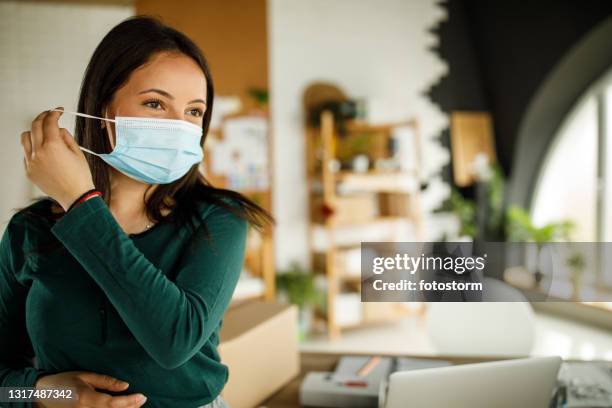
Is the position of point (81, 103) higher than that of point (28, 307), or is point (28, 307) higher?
point (81, 103)

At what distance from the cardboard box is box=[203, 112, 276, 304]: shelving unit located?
226cm

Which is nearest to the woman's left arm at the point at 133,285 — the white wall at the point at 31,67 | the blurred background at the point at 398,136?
the white wall at the point at 31,67

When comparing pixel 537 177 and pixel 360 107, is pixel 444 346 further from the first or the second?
pixel 537 177

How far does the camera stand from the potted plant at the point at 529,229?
4277 millimetres

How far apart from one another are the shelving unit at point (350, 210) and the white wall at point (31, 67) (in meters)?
2.79

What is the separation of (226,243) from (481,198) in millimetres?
4197

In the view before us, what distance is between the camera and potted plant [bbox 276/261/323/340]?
12.5 feet

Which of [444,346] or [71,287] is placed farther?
[444,346]

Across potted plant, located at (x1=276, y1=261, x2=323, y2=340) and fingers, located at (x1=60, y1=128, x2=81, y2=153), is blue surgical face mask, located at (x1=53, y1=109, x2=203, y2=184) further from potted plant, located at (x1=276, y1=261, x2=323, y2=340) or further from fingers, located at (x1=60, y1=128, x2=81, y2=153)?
potted plant, located at (x1=276, y1=261, x2=323, y2=340)

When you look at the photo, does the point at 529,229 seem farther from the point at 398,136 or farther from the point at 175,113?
the point at 175,113

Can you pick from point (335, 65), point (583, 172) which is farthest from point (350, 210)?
point (583, 172)

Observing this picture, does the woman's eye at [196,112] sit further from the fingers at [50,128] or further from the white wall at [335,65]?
the white wall at [335,65]

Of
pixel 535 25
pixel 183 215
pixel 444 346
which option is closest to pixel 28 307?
pixel 183 215

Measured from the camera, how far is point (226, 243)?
808 mm
